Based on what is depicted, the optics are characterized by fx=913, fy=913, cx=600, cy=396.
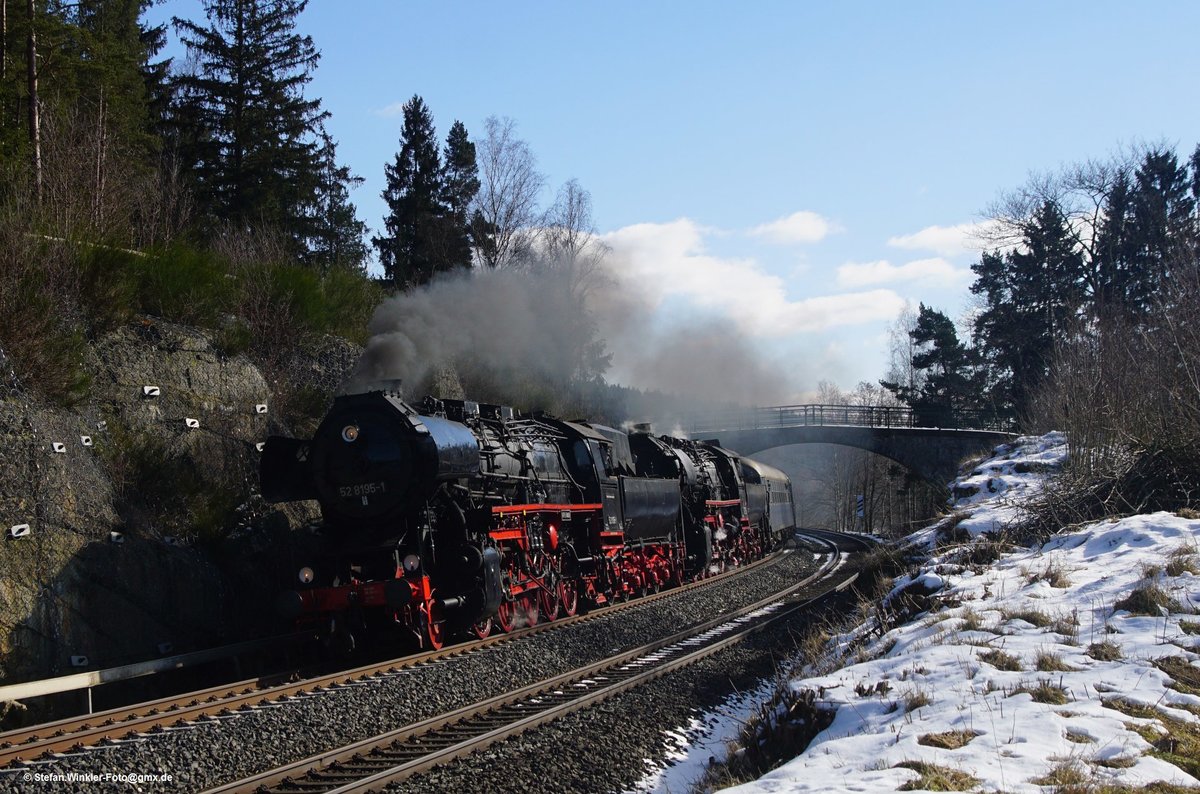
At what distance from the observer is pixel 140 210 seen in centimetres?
2341

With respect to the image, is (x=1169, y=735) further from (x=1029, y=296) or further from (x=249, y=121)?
(x=1029, y=296)

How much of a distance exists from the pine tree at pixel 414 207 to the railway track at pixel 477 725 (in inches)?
1019

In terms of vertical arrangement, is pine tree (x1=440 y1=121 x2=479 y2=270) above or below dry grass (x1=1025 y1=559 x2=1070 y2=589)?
above

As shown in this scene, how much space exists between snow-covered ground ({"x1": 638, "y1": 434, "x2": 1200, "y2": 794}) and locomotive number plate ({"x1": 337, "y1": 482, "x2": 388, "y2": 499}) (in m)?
5.47

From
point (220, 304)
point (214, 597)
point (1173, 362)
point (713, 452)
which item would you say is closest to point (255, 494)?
point (214, 597)

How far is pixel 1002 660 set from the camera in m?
8.02

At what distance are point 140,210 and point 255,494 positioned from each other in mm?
11428

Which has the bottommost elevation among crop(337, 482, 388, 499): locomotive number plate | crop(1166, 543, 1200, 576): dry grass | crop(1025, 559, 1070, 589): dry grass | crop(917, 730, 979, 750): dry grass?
crop(917, 730, 979, 750): dry grass

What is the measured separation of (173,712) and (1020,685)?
742 centimetres

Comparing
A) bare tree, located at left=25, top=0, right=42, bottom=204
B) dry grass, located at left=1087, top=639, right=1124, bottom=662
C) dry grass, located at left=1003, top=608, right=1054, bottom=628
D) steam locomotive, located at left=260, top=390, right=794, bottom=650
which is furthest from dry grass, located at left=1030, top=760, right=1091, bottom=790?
bare tree, located at left=25, top=0, right=42, bottom=204

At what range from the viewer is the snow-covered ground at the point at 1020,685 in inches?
227

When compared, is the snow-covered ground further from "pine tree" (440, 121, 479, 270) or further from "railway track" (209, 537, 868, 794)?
"pine tree" (440, 121, 479, 270)

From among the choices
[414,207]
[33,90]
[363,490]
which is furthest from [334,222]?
[363,490]

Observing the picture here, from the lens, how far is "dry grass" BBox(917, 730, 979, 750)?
616 centimetres
